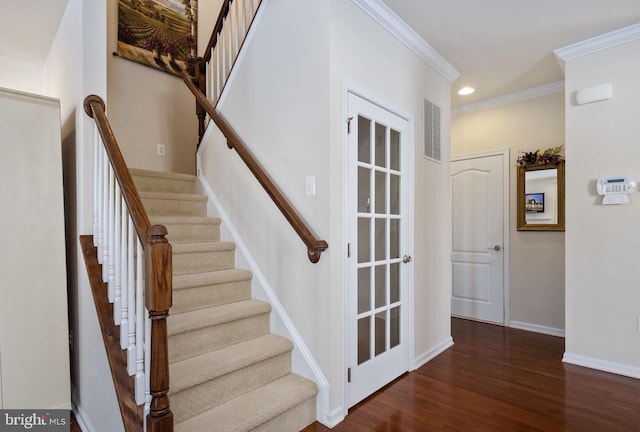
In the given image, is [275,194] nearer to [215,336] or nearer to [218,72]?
[215,336]

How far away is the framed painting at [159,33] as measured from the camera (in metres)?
3.66

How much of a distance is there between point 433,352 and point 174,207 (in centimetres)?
256

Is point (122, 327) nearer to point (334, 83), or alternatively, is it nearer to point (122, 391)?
point (122, 391)

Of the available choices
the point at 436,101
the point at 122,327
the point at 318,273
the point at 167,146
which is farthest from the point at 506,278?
the point at 167,146

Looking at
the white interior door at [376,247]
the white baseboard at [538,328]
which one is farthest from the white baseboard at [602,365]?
the white interior door at [376,247]

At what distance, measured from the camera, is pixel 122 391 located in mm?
1547

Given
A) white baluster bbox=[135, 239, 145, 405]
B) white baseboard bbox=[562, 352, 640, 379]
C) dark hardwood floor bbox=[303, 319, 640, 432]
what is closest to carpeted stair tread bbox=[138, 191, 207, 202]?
white baluster bbox=[135, 239, 145, 405]

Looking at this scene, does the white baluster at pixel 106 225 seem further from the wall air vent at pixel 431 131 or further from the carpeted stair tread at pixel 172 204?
the wall air vent at pixel 431 131

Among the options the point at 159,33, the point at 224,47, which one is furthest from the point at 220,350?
the point at 159,33

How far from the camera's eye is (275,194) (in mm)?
2215

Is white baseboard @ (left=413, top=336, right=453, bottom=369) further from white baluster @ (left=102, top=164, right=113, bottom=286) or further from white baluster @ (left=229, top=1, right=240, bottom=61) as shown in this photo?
white baluster @ (left=229, top=1, right=240, bottom=61)

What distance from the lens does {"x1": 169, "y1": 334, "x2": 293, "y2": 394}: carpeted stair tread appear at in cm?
176

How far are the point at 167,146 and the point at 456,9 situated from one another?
10.3 feet

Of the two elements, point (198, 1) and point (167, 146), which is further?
point (198, 1)
